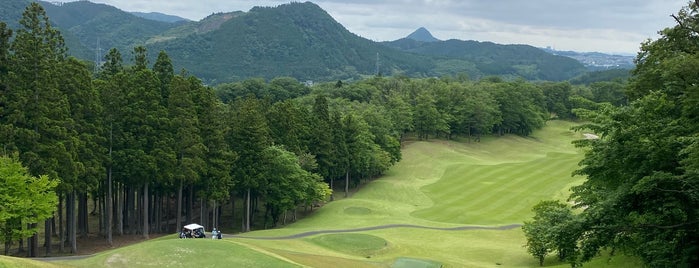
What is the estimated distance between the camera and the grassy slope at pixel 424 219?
101 ft

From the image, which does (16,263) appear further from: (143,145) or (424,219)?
(424,219)

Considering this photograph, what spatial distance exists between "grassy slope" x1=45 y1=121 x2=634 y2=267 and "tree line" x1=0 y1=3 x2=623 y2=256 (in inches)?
211

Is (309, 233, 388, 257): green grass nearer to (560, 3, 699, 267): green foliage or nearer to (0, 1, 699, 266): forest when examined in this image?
(0, 1, 699, 266): forest

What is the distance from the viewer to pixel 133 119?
142 feet

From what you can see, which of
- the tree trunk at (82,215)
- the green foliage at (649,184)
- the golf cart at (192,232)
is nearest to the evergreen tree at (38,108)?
the golf cart at (192,232)

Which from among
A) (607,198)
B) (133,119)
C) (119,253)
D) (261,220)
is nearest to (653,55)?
(607,198)

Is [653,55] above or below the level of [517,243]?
above

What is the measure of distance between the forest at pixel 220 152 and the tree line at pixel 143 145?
11 cm

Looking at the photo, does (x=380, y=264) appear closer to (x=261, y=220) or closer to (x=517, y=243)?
(x=517, y=243)

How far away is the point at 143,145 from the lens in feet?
145

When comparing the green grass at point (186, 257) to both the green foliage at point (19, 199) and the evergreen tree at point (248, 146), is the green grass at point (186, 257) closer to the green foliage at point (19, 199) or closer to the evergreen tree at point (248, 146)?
the green foliage at point (19, 199)

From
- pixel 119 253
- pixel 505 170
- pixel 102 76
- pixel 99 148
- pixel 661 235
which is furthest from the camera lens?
pixel 505 170

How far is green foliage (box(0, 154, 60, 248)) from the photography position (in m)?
31.4

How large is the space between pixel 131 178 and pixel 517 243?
30468 mm
